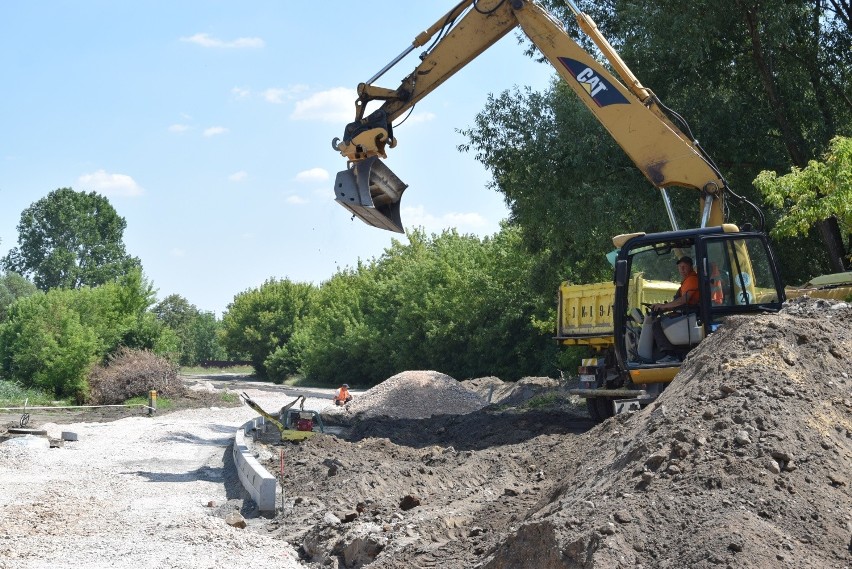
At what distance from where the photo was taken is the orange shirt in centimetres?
1153

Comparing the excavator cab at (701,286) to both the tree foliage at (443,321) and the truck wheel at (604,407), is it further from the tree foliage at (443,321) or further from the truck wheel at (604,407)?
the tree foliage at (443,321)

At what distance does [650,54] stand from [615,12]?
2.52 m

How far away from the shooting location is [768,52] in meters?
20.8

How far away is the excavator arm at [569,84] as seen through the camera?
13.8 metres

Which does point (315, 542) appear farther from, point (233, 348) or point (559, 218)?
point (233, 348)

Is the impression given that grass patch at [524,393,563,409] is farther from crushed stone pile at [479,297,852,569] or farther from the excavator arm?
crushed stone pile at [479,297,852,569]

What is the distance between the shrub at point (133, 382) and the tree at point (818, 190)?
22.5m

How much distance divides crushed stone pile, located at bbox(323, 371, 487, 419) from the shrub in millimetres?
8291

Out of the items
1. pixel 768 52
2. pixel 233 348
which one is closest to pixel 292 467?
pixel 768 52

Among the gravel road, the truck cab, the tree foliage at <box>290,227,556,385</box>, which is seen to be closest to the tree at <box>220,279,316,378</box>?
the tree foliage at <box>290,227,556,385</box>

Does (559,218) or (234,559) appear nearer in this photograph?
(234,559)

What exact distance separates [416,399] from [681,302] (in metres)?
14.6

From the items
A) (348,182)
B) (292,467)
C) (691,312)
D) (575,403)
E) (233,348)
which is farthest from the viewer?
(233,348)

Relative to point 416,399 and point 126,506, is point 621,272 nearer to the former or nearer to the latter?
point 126,506
